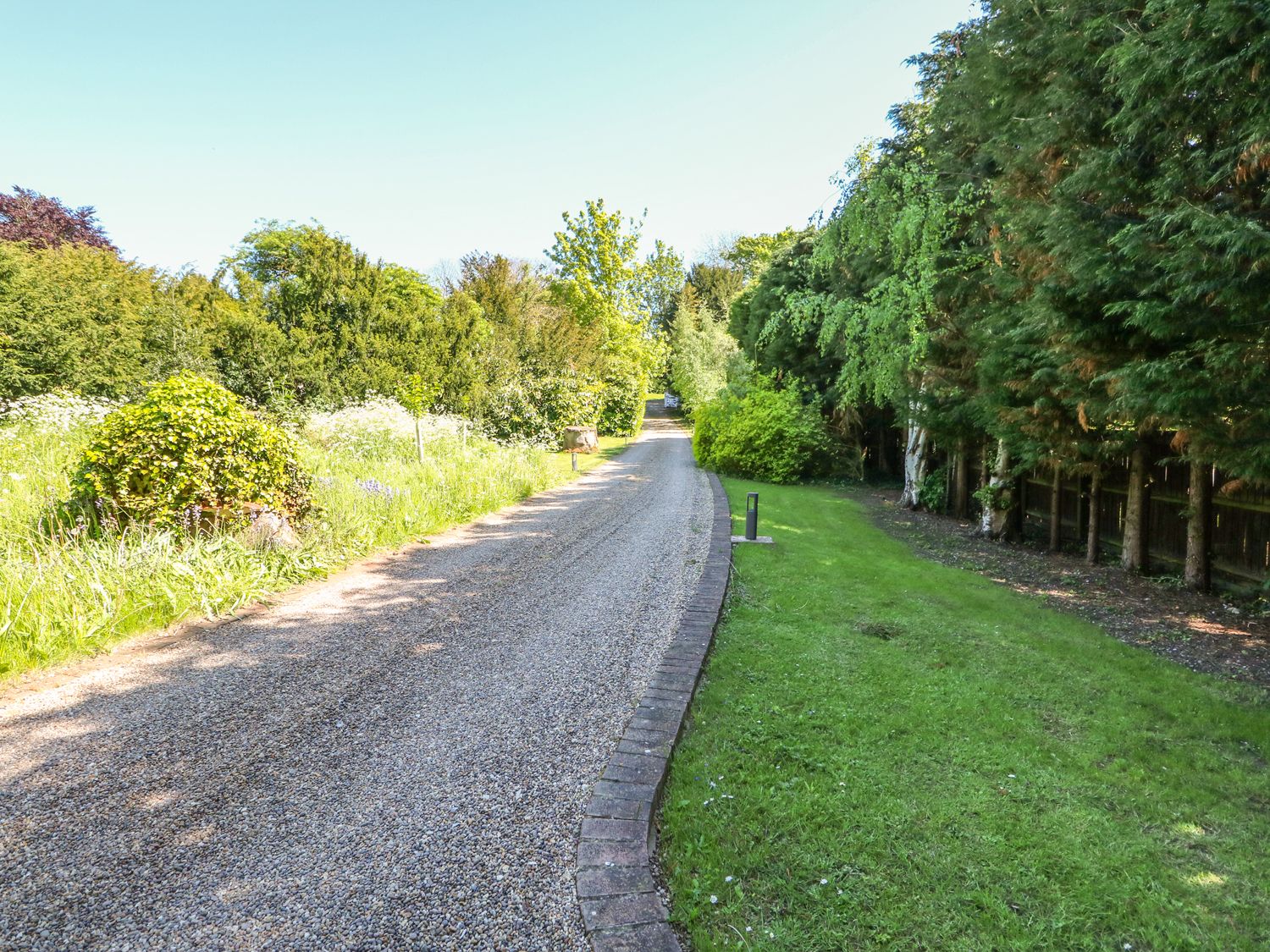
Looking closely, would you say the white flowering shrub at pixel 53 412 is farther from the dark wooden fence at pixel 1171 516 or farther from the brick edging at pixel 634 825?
the dark wooden fence at pixel 1171 516

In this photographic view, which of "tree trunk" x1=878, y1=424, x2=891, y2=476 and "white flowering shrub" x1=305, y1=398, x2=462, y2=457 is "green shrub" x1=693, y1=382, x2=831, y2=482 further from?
"white flowering shrub" x1=305, y1=398, x2=462, y2=457

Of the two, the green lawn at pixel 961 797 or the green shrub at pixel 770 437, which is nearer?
the green lawn at pixel 961 797

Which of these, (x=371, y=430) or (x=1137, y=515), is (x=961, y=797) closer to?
(x=1137, y=515)

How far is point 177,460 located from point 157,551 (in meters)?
0.99

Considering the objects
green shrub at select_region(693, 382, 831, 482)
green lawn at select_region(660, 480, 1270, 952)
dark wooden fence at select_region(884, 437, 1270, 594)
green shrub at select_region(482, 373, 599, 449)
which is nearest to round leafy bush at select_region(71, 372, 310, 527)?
green lawn at select_region(660, 480, 1270, 952)

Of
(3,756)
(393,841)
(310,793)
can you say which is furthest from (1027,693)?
(3,756)

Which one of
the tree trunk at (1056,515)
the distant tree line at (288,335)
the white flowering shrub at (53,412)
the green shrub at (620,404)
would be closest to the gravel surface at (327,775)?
the white flowering shrub at (53,412)

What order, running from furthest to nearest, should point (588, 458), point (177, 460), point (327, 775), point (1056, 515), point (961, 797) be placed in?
point (588, 458)
point (1056, 515)
point (177, 460)
point (327, 775)
point (961, 797)

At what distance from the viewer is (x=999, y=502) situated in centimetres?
930

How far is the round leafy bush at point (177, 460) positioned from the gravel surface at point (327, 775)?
4.29ft

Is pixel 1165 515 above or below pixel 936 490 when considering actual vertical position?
above

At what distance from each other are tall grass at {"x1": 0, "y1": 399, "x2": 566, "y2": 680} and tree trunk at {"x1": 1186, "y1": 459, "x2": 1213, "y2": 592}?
8.68 m

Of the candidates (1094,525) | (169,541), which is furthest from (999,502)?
(169,541)

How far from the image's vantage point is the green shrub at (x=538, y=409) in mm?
18359
